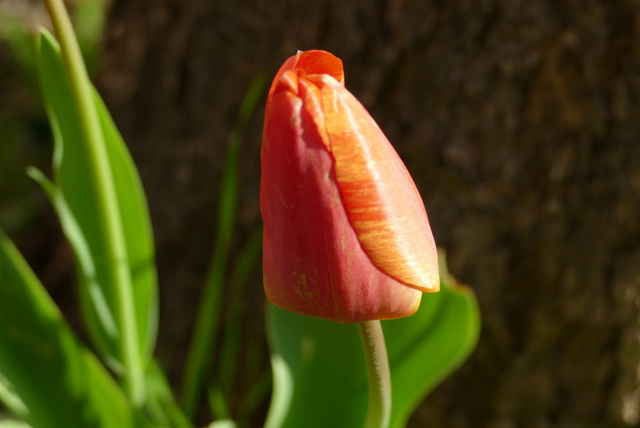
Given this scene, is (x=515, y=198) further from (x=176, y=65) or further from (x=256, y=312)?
(x=176, y=65)

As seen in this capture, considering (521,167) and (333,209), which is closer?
(333,209)

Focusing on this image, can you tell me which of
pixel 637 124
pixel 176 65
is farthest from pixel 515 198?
pixel 176 65

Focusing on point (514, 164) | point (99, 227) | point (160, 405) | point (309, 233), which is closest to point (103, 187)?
point (99, 227)

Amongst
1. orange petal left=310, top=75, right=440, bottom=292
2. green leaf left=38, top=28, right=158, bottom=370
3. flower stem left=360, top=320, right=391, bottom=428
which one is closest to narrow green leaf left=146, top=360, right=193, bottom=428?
green leaf left=38, top=28, right=158, bottom=370

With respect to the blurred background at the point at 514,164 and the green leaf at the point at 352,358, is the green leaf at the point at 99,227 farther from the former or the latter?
the blurred background at the point at 514,164

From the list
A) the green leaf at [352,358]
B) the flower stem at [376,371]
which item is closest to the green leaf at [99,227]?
the green leaf at [352,358]

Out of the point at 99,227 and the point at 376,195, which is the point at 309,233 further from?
the point at 99,227
